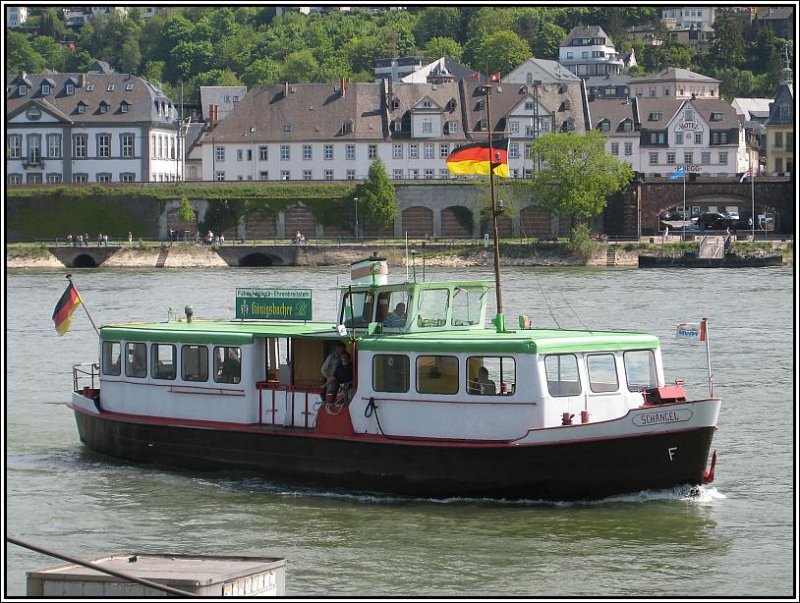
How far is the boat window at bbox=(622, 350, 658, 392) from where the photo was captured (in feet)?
86.2

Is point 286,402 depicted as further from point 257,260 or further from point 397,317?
point 257,260

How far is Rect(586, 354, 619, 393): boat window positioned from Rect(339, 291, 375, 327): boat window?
3.51 meters

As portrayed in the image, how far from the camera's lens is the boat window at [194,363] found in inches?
1109

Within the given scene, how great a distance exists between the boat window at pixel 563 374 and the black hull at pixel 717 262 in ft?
205

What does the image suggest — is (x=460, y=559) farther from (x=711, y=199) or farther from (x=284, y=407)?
(x=711, y=199)

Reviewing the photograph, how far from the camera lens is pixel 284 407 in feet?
89.6

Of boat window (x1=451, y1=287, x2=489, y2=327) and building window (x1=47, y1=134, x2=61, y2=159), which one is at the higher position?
building window (x1=47, y1=134, x2=61, y2=159)

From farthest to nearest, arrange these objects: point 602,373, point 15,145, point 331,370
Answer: point 15,145 < point 331,370 < point 602,373

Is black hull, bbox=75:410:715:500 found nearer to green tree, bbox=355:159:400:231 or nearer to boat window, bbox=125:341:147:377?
boat window, bbox=125:341:147:377

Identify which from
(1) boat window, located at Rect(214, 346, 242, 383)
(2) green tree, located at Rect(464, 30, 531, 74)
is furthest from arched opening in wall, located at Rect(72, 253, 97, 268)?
(2) green tree, located at Rect(464, 30, 531, 74)

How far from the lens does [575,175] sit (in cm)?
9688

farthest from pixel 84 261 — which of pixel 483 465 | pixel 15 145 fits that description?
pixel 483 465

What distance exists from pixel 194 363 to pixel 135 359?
148 cm

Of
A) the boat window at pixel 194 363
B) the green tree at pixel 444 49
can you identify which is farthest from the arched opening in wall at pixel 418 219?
the green tree at pixel 444 49
